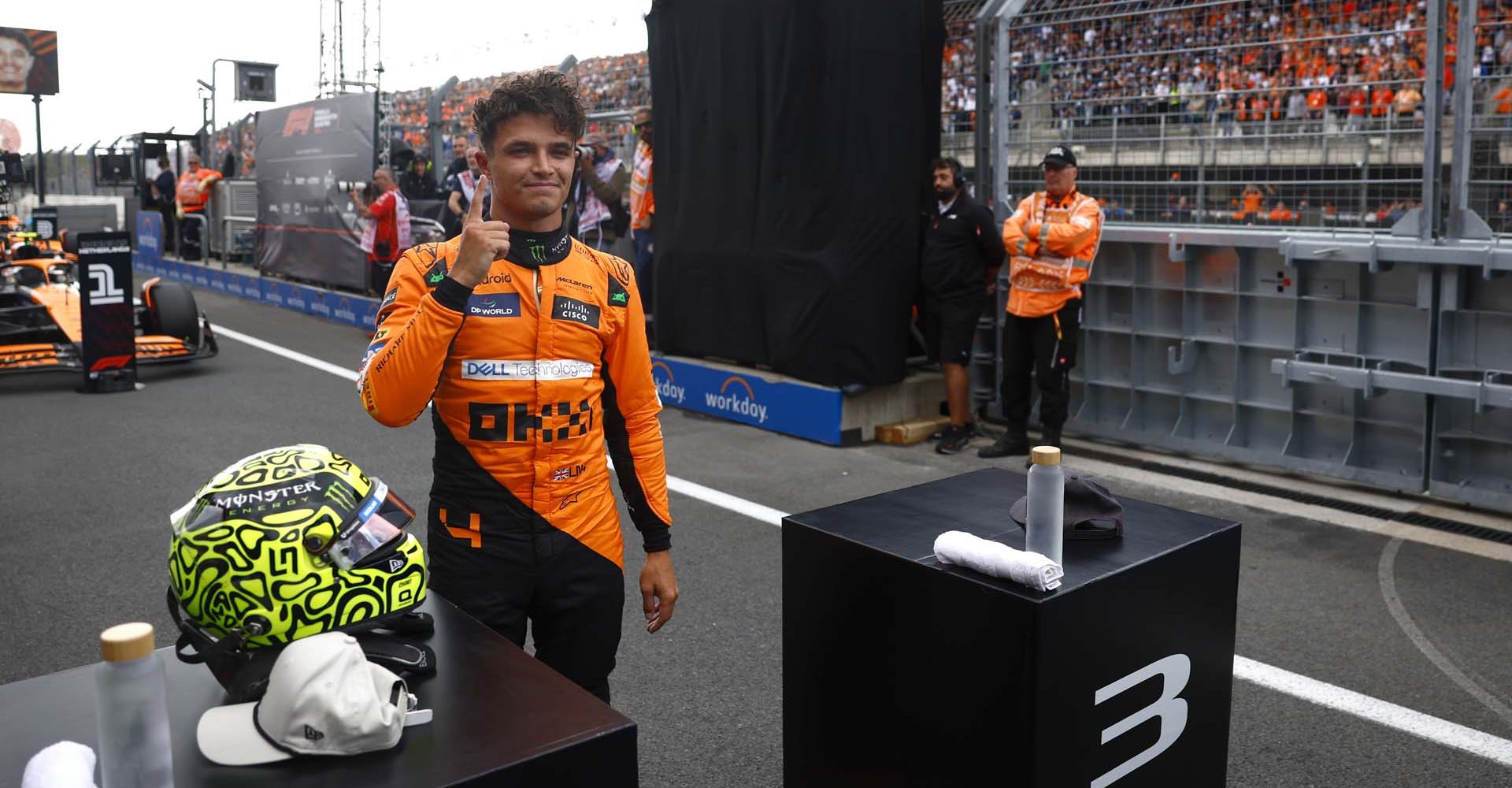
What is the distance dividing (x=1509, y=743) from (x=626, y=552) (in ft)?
11.7

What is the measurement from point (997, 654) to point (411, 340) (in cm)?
128

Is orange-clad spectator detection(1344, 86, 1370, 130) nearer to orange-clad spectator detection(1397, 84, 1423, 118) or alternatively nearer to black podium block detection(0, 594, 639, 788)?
orange-clad spectator detection(1397, 84, 1423, 118)

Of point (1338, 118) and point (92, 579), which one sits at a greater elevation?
point (1338, 118)

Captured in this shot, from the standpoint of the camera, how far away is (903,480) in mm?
7070

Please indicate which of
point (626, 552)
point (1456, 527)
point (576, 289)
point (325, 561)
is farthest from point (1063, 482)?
point (1456, 527)

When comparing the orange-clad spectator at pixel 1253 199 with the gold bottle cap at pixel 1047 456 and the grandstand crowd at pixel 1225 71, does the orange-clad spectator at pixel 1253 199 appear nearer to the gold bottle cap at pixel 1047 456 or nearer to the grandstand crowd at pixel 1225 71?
the grandstand crowd at pixel 1225 71

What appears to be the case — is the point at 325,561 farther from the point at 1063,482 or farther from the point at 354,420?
the point at 354,420

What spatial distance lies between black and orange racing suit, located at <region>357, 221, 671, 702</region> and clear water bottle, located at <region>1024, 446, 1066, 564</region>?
908 millimetres

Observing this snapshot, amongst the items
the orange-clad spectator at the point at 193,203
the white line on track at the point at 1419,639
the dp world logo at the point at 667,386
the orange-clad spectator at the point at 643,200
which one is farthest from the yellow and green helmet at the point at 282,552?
the orange-clad spectator at the point at 193,203

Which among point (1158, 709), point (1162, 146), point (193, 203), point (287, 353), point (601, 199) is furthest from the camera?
point (193, 203)

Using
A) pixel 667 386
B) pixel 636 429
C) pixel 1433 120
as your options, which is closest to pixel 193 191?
pixel 667 386

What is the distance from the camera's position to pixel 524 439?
255 cm

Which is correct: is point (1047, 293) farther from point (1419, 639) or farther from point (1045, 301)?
point (1419, 639)

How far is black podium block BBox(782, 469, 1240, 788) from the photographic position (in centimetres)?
236
